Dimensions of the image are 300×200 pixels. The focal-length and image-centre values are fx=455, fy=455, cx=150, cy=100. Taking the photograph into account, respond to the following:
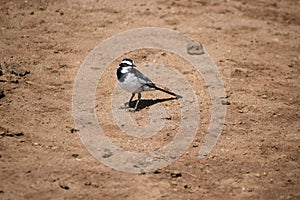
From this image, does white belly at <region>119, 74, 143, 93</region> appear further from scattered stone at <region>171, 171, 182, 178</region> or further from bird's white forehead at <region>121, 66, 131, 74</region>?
scattered stone at <region>171, 171, 182, 178</region>

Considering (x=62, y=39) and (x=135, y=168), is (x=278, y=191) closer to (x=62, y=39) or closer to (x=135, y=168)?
(x=135, y=168)

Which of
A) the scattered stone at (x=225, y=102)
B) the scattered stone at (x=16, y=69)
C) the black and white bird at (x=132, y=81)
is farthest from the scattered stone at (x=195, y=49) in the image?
the scattered stone at (x=16, y=69)

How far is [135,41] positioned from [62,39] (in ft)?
4.16

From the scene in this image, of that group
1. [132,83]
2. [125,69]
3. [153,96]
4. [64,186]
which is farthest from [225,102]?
[64,186]

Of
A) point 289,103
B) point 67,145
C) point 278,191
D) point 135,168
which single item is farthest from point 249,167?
point 67,145

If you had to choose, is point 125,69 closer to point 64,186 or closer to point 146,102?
point 146,102

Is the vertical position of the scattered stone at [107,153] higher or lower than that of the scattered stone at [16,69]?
lower

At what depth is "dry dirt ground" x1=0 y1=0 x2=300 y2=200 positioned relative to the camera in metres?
4.86

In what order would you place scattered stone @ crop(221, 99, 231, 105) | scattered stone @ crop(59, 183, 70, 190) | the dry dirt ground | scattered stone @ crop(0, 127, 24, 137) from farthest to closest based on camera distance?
scattered stone @ crop(221, 99, 231, 105), scattered stone @ crop(0, 127, 24, 137), the dry dirt ground, scattered stone @ crop(59, 183, 70, 190)

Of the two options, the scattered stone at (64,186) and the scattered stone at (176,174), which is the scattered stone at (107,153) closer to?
the scattered stone at (64,186)

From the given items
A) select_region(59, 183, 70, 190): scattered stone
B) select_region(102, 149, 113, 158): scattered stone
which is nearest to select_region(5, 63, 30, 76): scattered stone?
select_region(102, 149, 113, 158): scattered stone

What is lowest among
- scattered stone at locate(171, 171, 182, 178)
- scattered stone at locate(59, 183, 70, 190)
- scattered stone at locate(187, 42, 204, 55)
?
scattered stone at locate(171, 171, 182, 178)

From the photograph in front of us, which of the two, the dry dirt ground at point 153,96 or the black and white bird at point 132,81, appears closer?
the dry dirt ground at point 153,96

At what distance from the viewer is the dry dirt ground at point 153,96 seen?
15.9ft
